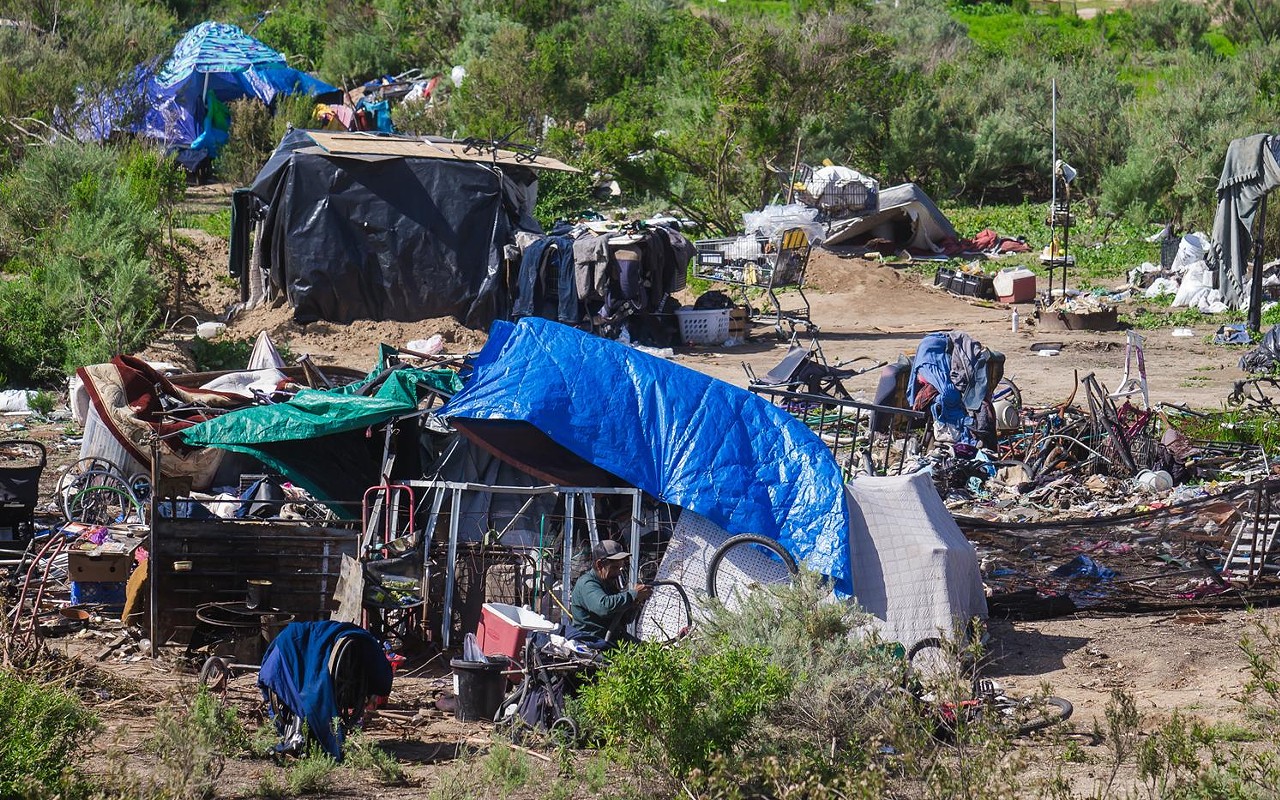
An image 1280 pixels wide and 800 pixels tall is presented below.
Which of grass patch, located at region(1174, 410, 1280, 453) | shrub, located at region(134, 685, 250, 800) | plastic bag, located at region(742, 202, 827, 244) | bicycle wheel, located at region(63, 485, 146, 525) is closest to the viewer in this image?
shrub, located at region(134, 685, 250, 800)

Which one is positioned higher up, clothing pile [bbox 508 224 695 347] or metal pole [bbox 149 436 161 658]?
clothing pile [bbox 508 224 695 347]

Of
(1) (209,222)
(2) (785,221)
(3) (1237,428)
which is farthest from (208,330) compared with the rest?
(3) (1237,428)

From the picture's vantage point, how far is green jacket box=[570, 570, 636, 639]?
7703 mm

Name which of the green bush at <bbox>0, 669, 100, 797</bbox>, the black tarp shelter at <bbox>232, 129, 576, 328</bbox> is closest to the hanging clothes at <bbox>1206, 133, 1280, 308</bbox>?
the black tarp shelter at <bbox>232, 129, 576, 328</bbox>

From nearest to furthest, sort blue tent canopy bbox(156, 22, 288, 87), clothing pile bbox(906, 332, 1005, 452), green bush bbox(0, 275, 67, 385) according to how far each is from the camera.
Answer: clothing pile bbox(906, 332, 1005, 452)
green bush bbox(0, 275, 67, 385)
blue tent canopy bbox(156, 22, 288, 87)

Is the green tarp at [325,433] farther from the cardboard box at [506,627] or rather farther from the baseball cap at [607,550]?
the cardboard box at [506,627]

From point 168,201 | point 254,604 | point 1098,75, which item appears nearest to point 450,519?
point 254,604

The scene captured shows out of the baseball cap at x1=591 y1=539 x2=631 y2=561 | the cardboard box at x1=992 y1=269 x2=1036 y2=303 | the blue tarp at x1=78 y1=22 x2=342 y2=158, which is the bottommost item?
the baseball cap at x1=591 y1=539 x2=631 y2=561

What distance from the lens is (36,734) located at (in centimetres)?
562

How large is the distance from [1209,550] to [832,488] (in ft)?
9.38

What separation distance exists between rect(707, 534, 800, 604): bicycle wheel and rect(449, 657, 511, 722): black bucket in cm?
147

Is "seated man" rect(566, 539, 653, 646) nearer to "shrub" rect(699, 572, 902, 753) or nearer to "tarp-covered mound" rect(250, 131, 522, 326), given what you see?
"shrub" rect(699, 572, 902, 753)

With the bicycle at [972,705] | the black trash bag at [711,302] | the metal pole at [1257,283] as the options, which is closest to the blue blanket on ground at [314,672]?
the bicycle at [972,705]

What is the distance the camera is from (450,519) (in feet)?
28.9
